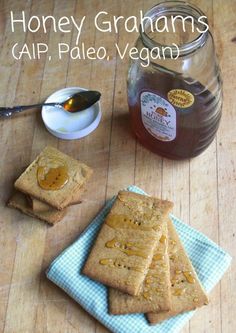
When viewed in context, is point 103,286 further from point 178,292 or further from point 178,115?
point 178,115

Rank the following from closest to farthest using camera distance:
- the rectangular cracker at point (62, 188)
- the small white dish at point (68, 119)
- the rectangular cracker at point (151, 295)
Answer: the rectangular cracker at point (151, 295), the rectangular cracker at point (62, 188), the small white dish at point (68, 119)

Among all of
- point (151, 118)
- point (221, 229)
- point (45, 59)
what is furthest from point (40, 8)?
point (221, 229)

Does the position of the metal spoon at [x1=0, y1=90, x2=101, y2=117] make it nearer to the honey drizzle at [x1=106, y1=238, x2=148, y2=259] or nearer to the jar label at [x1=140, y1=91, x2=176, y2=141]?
the jar label at [x1=140, y1=91, x2=176, y2=141]

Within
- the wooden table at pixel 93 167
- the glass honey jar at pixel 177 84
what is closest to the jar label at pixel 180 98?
the glass honey jar at pixel 177 84

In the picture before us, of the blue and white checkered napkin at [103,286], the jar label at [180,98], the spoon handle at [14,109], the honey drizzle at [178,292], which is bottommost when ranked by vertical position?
the blue and white checkered napkin at [103,286]

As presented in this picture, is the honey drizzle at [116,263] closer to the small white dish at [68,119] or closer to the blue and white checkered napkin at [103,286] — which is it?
the blue and white checkered napkin at [103,286]

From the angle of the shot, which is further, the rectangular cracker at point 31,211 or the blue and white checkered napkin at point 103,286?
the rectangular cracker at point 31,211

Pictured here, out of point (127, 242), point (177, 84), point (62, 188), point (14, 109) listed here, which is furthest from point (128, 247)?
point (14, 109)

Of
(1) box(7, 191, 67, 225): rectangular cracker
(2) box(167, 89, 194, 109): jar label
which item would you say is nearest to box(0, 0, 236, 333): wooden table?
(1) box(7, 191, 67, 225): rectangular cracker
